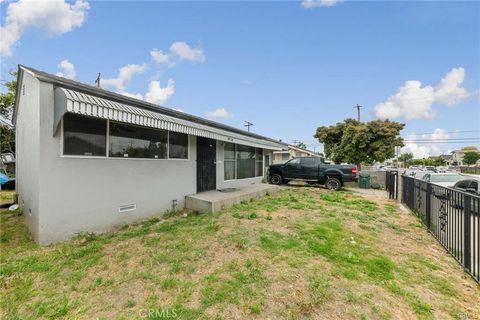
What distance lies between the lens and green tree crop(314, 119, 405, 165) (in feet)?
Answer: 72.3

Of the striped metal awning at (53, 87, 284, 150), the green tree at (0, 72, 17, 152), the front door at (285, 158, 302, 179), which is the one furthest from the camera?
the green tree at (0, 72, 17, 152)

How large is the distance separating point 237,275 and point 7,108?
24462 millimetres

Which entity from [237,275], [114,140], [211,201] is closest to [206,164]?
[211,201]

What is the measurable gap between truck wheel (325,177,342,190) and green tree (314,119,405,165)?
438 inches

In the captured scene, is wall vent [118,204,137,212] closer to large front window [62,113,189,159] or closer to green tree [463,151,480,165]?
large front window [62,113,189,159]

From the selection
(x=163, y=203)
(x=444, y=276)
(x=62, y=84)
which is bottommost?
(x=444, y=276)

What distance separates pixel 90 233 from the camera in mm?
5352

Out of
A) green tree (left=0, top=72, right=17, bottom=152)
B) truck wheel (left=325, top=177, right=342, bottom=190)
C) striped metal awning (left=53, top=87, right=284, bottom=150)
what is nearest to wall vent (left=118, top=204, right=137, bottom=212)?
striped metal awning (left=53, top=87, right=284, bottom=150)

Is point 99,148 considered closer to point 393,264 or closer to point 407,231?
point 393,264

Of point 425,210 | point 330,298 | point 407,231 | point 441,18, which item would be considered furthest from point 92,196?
point 441,18

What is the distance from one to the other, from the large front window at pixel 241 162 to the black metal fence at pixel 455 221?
23.6 feet

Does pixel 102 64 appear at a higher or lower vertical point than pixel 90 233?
higher

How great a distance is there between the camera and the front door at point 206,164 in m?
8.88

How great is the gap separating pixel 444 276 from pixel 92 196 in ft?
22.7
